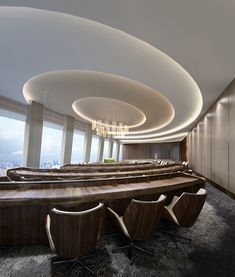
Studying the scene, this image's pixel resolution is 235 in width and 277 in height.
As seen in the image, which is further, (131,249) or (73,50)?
(73,50)

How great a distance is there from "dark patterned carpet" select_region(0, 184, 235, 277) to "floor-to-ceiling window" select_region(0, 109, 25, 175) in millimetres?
5712

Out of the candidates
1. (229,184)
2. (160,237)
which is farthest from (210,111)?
(160,237)

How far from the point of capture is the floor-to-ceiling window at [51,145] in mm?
8190

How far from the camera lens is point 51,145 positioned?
9109mm

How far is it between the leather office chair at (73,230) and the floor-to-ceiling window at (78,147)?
31.9 ft

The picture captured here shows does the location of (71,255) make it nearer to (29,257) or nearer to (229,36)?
(29,257)

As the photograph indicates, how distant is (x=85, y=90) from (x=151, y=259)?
543cm

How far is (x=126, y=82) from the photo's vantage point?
215 inches

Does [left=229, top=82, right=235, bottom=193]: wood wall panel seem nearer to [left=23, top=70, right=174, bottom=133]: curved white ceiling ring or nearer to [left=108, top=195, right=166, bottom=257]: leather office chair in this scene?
[left=23, top=70, right=174, bottom=133]: curved white ceiling ring

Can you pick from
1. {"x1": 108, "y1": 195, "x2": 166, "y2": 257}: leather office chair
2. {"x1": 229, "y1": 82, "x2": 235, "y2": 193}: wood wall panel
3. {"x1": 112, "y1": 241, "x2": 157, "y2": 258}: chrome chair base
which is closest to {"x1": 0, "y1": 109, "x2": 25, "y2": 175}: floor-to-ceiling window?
{"x1": 112, "y1": 241, "x2": 157, "y2": 258}: chrome chair base

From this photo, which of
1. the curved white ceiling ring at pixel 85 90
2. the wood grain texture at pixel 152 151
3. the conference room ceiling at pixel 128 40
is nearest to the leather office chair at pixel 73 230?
the conference room ceiling at pixel 128 40

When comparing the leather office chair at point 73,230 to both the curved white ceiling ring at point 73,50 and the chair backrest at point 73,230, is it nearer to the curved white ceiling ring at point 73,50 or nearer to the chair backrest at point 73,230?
the chair backrest at point 73,230

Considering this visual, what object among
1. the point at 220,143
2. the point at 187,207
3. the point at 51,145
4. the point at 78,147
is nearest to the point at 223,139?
the point at 220,143

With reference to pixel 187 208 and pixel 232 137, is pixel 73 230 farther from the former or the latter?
pixel 232 137
